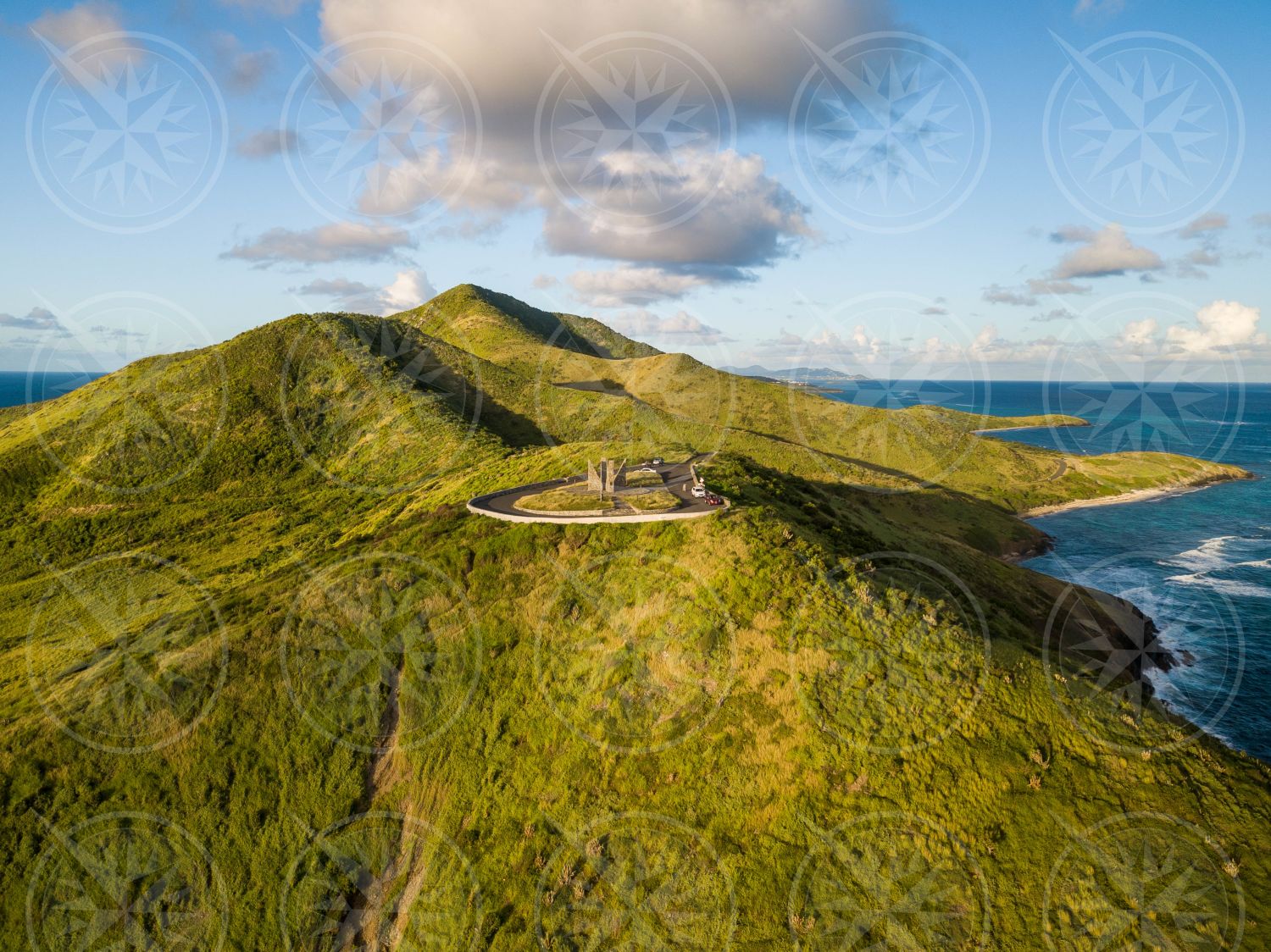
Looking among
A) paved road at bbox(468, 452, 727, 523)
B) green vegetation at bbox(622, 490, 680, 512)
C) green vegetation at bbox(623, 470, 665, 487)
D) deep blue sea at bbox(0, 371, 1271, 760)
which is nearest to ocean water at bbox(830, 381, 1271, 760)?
deep blue sea at bbox(0, 371, 1271, 760)

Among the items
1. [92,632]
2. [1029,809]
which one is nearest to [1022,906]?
[1029,809]

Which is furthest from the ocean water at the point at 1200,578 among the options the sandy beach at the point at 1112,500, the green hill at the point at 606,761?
the green hill at the point at 606,761

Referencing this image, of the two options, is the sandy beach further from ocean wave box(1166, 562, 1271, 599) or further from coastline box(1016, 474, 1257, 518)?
ocean wave box(1166, 562, 1271, 599)

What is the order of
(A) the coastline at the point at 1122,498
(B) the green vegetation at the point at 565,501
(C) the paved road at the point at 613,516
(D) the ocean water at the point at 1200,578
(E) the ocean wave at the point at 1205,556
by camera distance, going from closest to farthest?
1. (C) the paved road at the point at 613,516
2. (B) the green vegetation at the point at 565,501
3. (D) the ocean water at the point at 1200,578
4. (E) the ocean wave at the point at 1205,556
5. (A) the coastline at the point at 1122,498

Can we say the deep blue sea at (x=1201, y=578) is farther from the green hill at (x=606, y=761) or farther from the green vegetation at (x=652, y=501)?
the green vegetation at (x=652, y=501)

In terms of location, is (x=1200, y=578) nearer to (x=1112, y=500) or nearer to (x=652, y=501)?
(x=1112, y=500)

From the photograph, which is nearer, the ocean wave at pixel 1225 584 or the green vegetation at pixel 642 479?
the green vegetation at pixel 642 479

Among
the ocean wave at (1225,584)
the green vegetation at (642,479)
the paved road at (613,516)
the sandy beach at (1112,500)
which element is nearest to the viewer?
the paved road at (613,516)

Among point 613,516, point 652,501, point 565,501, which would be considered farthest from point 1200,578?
point 565,501
